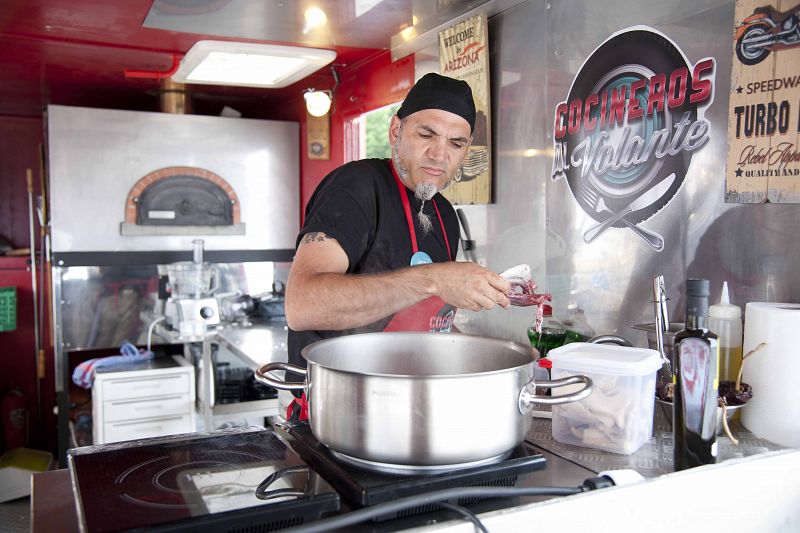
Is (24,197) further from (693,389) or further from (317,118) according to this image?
(693,389)

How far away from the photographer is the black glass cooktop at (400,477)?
94 centimetres

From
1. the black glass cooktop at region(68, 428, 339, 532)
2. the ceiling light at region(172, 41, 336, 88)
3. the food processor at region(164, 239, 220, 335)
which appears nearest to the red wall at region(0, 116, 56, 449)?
the food processor at region(164, 239, 220, 335)

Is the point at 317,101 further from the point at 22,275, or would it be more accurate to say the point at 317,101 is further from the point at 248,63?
the point at 22,275

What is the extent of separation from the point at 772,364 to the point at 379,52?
3.35 metres

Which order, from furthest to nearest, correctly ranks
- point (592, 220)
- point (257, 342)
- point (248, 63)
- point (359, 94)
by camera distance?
point (359, 94) → point (257, 342) → point (248, 63) → point (592, 220)

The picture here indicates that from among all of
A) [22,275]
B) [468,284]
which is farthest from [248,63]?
[22,275]

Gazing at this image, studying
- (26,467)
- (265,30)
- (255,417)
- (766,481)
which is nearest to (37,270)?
(26,467)

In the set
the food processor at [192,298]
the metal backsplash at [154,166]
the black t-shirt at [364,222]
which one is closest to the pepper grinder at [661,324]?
the black t-shirt at [364,222]

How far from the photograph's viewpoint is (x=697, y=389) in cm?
123

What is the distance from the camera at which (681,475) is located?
1.09m

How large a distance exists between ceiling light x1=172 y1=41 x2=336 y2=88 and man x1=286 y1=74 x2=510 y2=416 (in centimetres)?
143

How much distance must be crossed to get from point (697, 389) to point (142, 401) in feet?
12.4

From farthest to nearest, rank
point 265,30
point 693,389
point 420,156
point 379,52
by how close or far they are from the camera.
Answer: point 379,52 → point 265,30 → point 420,156 → point 693,389

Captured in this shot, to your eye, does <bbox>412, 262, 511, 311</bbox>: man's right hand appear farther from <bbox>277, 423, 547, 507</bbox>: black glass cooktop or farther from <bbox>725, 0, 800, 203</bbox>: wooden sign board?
<bbox>725, 0, 800, 203</bbox>: wooden sign board
